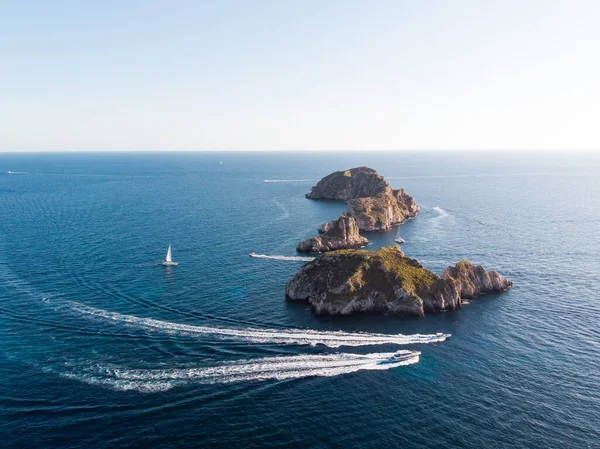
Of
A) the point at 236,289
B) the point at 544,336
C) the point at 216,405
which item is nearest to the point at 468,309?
the point at 544,336

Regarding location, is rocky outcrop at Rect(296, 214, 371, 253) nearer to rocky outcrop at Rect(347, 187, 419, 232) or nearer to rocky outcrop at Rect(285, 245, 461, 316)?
rocky outcrop at Rect(347, 187, 419, 232)

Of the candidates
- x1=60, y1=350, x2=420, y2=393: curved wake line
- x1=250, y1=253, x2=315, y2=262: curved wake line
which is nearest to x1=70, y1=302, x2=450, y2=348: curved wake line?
x1=60, y1=350, x2=420, y2=393: curved wake line

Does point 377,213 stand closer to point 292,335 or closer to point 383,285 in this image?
point 383,285

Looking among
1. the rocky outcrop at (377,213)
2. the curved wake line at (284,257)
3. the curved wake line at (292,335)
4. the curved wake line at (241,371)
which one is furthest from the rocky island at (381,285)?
the rocky outcrop at (377,213)

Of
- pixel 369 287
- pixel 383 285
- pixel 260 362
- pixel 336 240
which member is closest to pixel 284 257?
pixel 336 240

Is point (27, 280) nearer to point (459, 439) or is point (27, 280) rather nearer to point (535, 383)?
point (459, 439)
